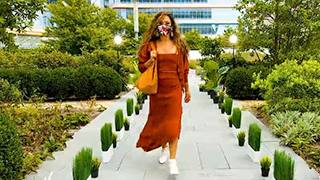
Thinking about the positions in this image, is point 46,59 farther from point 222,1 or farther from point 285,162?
point 222,1

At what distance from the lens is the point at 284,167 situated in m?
2.89

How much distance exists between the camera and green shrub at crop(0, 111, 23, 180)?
2.81 m

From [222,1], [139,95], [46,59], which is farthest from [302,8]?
[222,1]

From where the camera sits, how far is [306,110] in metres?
5.88

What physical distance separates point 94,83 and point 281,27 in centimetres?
590

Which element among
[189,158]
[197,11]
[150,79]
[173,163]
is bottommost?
[189,158]

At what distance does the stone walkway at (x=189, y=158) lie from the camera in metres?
3.67

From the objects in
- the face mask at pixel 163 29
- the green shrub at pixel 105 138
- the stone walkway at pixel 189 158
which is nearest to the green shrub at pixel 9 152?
the stone walkway at pixel 189 158

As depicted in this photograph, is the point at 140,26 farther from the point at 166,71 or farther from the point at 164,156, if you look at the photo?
the point at 166,71

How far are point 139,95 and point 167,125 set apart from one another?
4.34 meters

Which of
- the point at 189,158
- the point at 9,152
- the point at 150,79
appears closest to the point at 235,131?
the point at 189,158

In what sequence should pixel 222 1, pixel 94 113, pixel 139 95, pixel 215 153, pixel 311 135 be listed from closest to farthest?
pixel 215 153 < pixel 311 135 < pixel 94 113 < pixel 139 95 < pixel 222 1

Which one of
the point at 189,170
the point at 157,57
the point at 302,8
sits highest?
the point at 302,8

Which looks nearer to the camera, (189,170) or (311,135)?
(189,170)
